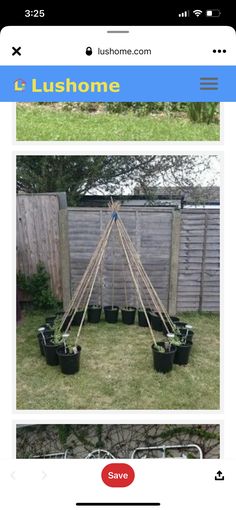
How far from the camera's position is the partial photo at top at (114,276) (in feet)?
9.75

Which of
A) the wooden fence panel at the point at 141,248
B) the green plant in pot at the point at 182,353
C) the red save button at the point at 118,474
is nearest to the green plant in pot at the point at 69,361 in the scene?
the green plant in pot at the point at 182,353

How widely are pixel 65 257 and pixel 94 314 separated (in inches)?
28.3

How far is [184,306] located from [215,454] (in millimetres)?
2741

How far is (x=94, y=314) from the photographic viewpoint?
4.12m

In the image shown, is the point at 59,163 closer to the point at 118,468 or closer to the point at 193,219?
the point at 193,219

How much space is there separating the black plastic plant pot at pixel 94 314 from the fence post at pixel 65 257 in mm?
293

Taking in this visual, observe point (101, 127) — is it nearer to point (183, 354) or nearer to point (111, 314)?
point (183, 354)

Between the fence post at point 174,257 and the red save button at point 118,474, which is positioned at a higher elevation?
the fence post at point 174,257

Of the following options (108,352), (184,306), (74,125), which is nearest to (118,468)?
(74,125)

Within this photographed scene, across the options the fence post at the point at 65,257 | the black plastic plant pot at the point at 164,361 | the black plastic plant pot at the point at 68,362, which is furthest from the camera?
the fence post at the point at 65,257
